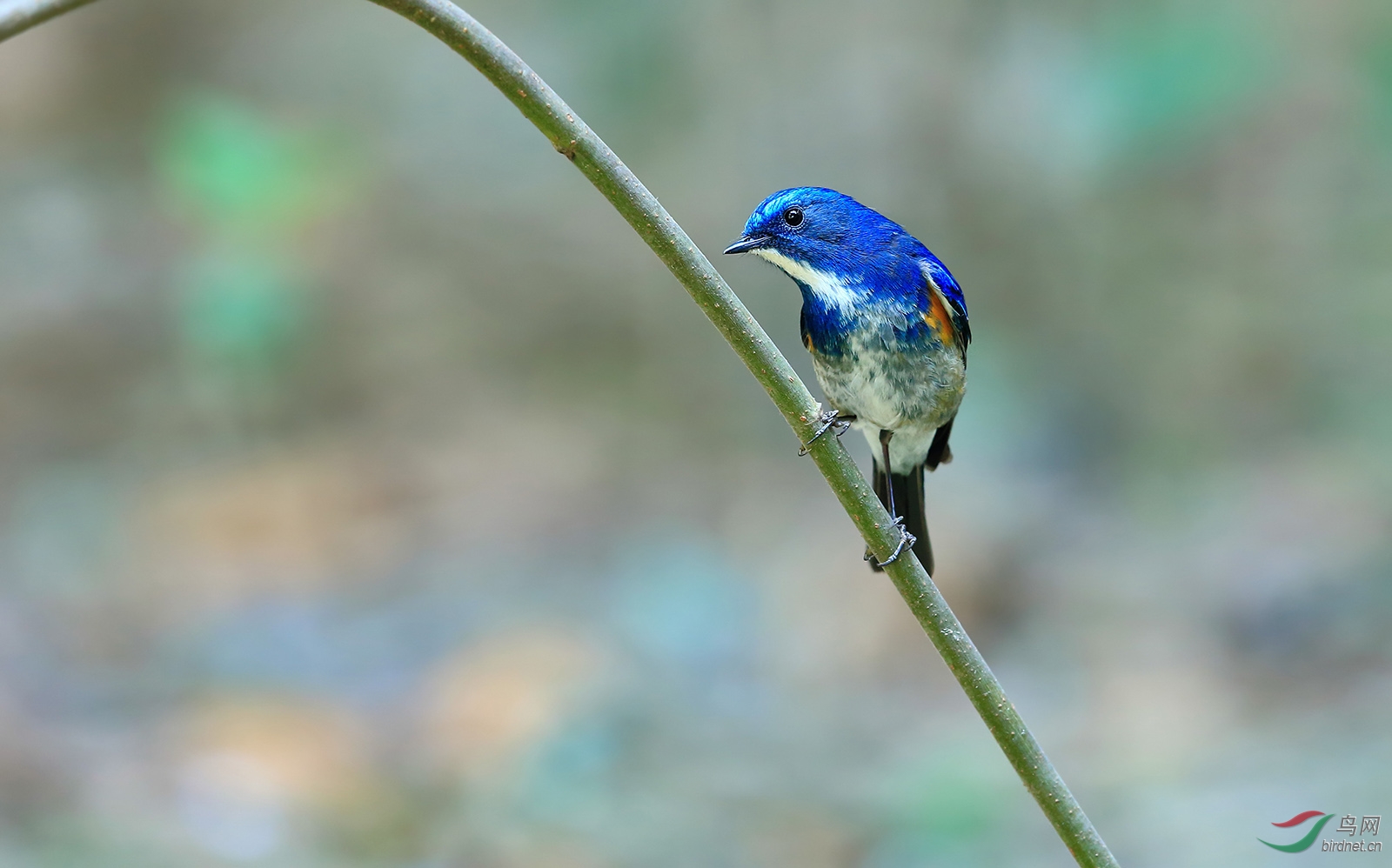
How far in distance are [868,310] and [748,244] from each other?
1.34ft

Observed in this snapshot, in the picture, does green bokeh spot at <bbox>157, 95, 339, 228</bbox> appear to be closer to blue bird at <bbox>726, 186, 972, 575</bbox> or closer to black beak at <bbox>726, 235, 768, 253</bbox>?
blue bird at <bbox>726, 186, 972, 575</bbox>

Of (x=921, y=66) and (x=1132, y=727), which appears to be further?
(x=921, y=66)

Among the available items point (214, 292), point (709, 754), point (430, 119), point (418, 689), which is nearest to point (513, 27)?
point (430, 119)

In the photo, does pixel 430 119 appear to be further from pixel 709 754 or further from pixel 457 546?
pixel 709 754

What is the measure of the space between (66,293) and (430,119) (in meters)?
4.00

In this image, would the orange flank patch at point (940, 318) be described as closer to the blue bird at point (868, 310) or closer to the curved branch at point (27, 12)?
the blue bird at point (868, 310)

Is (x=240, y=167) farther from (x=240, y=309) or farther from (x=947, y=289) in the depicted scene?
(x=947, y=289)

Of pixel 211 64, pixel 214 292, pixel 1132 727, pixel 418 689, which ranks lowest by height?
pixel 1132 727

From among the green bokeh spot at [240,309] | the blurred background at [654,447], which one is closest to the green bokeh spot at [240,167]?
the blurred background at [654,447]

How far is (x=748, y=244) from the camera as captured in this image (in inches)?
98.7

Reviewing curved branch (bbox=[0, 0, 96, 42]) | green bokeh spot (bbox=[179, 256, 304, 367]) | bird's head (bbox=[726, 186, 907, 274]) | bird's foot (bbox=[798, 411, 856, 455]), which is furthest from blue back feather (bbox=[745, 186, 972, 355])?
green bokeh spot (bbox=[179, 256, 304, 367])

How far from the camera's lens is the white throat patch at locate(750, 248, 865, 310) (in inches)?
104

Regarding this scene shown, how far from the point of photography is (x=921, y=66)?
10055mm

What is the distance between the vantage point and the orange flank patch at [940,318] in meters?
2.87
